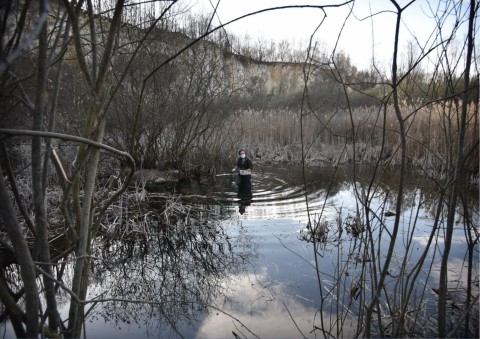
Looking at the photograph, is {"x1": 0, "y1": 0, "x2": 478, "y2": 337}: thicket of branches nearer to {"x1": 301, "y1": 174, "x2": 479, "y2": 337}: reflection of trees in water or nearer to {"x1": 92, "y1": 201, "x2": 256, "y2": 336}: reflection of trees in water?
{"x1": 301, "y1": 174, "x2": 479, "y2": 337}: reflection of trees in water

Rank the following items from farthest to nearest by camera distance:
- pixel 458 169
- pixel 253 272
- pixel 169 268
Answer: pixel 169 268 < pixel 253 272 < pixel 458 169

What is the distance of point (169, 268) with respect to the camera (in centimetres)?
418

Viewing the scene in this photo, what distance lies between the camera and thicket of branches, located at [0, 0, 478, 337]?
1196 mm

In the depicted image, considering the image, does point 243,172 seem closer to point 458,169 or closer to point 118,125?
point 118,125

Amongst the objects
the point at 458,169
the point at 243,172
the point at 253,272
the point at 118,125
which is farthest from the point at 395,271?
the point at 118,125

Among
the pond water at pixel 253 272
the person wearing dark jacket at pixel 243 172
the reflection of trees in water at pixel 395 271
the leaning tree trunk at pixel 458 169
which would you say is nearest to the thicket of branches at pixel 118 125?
the leaning tree trunk at pixel 458 169

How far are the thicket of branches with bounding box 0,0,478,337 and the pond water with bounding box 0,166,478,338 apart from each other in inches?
11.9

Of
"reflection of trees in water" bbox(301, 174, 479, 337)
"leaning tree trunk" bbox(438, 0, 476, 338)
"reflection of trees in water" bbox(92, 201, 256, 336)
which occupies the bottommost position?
"reflection of trees in water" bbox(92, 201, 256, 336)

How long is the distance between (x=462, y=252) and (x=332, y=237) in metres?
1.61

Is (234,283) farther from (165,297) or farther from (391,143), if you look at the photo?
(391,143)

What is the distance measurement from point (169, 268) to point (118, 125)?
221 inches

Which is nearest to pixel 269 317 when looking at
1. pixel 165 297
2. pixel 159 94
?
pixel 165 297

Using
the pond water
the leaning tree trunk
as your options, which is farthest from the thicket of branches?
the pond water

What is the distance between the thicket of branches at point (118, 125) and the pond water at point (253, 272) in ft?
0.99
